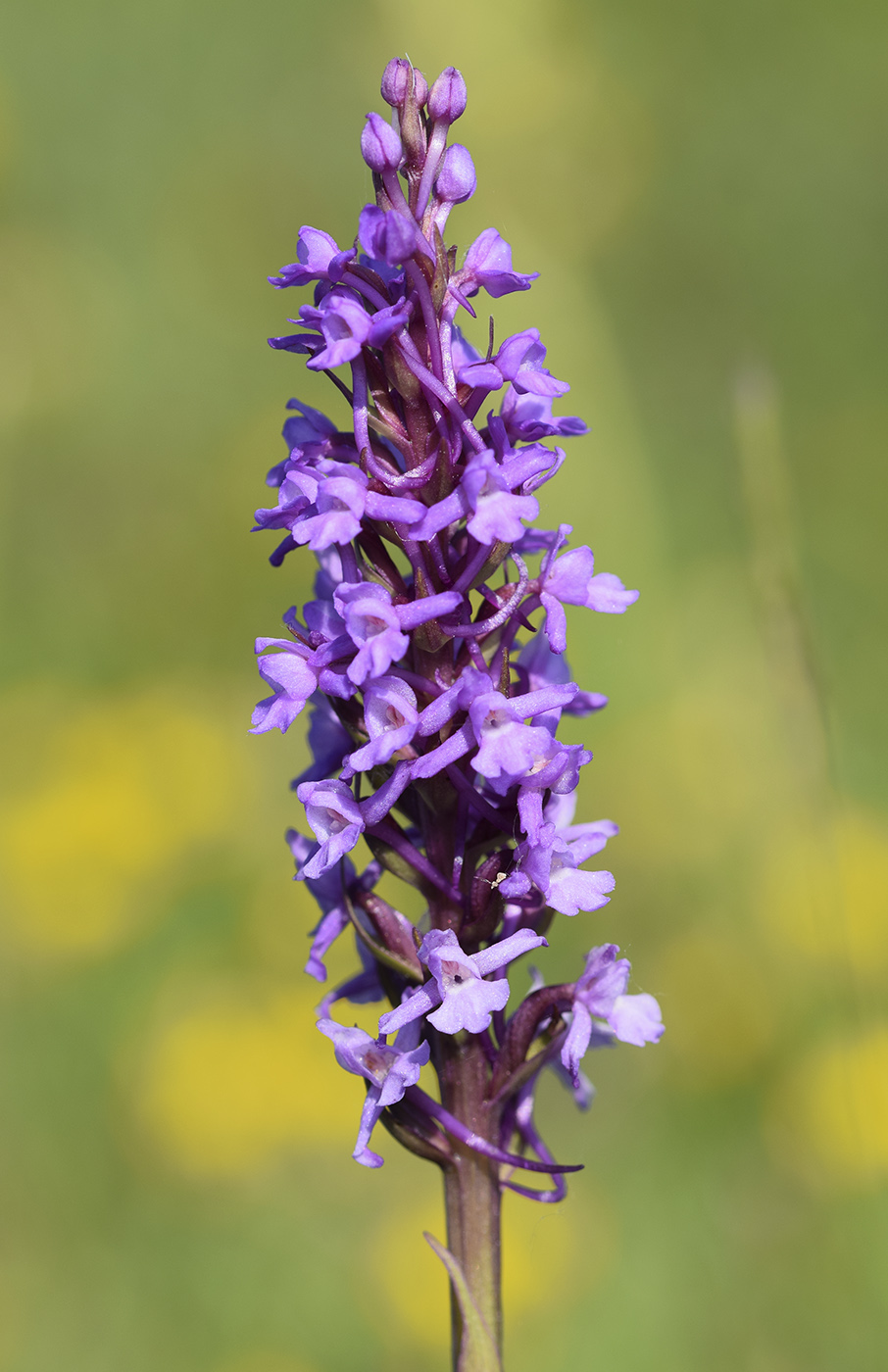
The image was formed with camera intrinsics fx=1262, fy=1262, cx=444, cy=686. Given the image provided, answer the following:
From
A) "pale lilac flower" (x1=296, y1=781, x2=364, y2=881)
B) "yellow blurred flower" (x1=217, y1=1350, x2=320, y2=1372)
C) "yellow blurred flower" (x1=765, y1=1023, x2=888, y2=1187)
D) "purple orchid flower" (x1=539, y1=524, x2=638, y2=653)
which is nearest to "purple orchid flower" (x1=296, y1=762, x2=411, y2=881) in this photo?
"pale lilac flower" (x1=296, y1=781, x2=364, y2=881)

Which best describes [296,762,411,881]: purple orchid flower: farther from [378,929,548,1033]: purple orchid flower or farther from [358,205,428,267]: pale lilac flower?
[358,205,428,267]: pale lilac flower

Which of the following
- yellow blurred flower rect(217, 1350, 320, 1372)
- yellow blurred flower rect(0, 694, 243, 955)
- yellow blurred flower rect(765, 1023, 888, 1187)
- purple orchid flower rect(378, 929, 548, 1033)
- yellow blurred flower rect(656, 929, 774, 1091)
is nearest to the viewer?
purple orchid flower rect(378, 929, 548, 1033)

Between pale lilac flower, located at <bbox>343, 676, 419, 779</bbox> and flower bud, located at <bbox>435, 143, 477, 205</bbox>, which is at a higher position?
flower bud, located at <bbox>435, 143, 477, 205</bbox>

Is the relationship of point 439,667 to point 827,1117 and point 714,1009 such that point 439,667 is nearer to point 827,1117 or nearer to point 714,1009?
point 827,1117

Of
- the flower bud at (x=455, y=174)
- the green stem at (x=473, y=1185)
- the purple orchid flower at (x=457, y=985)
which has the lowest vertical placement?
the green stem at (x=473, y=1185)

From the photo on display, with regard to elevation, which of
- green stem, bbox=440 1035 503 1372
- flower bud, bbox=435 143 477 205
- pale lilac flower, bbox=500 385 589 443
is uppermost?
flower bud, bbox=435 143 477 205

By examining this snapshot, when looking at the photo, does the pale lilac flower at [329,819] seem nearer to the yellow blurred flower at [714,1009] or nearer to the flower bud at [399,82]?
the flower bud at [399,82]

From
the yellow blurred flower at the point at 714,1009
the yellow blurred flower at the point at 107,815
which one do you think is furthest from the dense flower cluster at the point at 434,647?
the yellow blurred flower at the point at 107,815

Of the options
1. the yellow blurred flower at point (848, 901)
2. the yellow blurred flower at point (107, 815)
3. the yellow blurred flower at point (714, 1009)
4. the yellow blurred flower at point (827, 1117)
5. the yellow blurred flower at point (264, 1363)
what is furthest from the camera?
→ the yellow blurred flower at point (107, 815)

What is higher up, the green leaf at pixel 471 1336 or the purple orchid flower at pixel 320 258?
the purple orchid flower at pixel 320 258
